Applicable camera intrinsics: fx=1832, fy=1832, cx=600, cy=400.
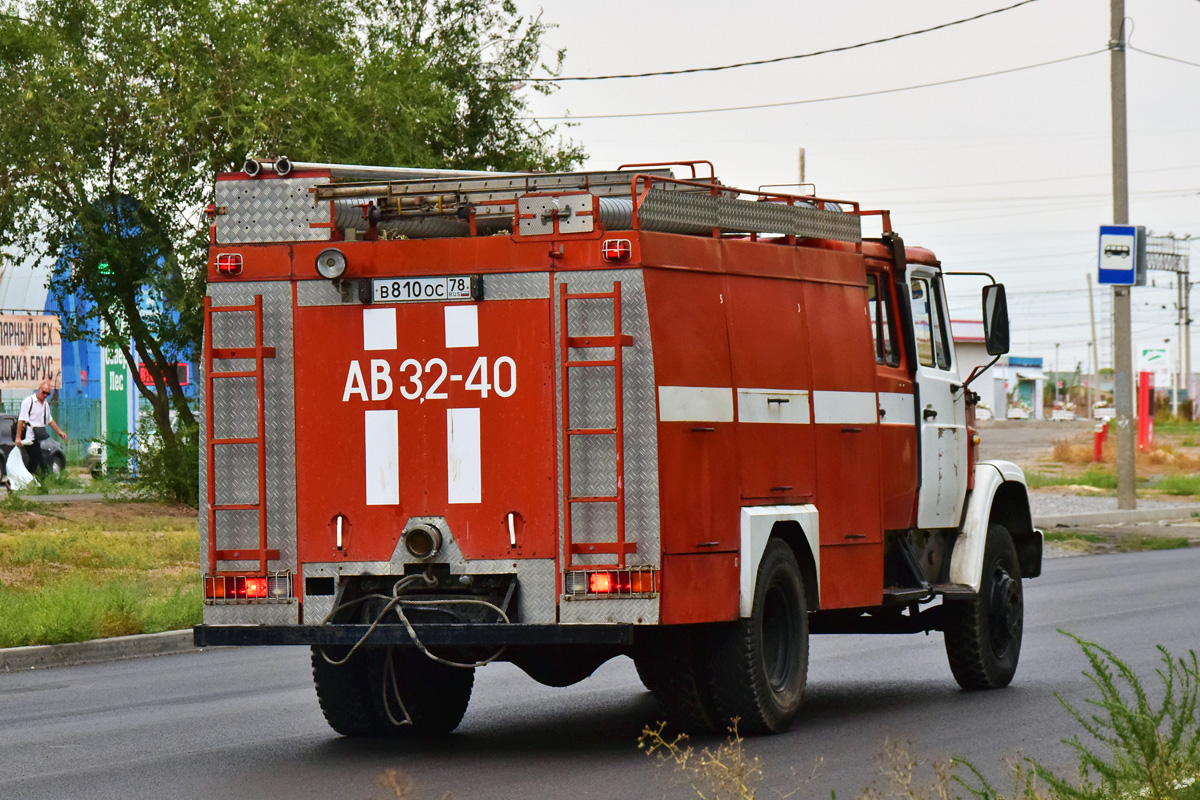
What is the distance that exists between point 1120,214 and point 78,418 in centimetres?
3029

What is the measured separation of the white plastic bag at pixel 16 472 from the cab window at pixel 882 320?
2123 centimetres

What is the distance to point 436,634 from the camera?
8.55 meters

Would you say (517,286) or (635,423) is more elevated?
(517,286)

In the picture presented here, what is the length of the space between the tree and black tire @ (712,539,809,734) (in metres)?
17.0

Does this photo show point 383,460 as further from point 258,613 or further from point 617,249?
point 617,249

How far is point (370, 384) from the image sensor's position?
8.97 m

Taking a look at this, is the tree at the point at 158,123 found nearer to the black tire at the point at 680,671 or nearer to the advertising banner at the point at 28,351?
the black tire at the point at 680,671

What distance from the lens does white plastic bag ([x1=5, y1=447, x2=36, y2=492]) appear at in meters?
29.5

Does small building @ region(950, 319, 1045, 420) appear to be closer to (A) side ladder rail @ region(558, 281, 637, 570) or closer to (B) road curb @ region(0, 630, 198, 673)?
(B) road curb @ region(0, 630, 198, 673)

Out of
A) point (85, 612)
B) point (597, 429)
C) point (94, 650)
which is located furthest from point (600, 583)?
point (85, 612)

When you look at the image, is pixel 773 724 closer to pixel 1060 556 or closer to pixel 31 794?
Answer: pixel 31 794

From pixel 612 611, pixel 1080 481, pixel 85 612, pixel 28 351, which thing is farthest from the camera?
pixel 28 351

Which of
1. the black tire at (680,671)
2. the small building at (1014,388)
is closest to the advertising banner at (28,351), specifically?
the black tire at (680,671)

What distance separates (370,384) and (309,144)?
1694 cm
